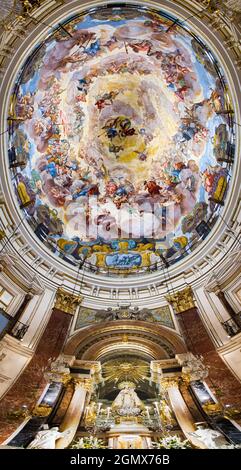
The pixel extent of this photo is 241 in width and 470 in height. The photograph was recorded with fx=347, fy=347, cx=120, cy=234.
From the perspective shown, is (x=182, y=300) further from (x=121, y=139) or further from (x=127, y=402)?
(x=121, y=139)

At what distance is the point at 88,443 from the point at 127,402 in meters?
1.97

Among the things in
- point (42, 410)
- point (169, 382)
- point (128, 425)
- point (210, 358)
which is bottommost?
point (128, 425)

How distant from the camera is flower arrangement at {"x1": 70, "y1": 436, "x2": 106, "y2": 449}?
8.73 metres

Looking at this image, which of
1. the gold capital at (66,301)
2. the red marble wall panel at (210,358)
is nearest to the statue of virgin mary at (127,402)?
the red marble wall panel at (210,358)

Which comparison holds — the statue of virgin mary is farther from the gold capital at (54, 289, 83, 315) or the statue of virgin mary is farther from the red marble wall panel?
the gold capital at (54, 289, 83, 315)

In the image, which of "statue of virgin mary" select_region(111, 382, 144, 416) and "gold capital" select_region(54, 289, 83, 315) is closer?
"statue of virgin mary" select_region(111, 382, 144, 416)

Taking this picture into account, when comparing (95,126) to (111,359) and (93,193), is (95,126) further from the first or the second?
(111,359)

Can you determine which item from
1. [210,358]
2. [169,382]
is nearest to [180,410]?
[169,382]

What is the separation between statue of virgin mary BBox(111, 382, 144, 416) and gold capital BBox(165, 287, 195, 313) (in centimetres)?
373

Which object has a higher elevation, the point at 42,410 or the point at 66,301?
the point at 66,301

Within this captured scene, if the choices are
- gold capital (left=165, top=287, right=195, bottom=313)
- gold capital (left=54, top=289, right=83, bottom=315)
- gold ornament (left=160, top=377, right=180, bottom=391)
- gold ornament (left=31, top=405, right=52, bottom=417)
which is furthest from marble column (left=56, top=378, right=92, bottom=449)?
gold capital (left=165, top=287, right=195, bottom=313)

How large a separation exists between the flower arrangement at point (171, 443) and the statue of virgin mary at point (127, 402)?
1306mm

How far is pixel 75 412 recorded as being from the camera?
33.1 feet
